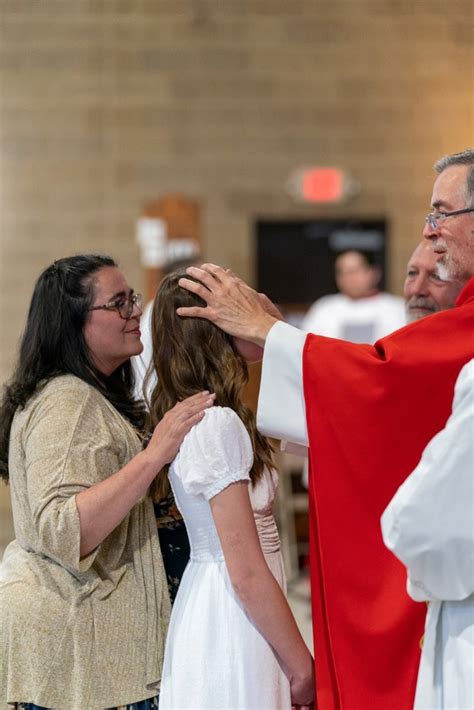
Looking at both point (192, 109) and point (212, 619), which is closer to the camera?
point (212, 619)

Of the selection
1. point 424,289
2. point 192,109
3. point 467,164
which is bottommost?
point 424,289

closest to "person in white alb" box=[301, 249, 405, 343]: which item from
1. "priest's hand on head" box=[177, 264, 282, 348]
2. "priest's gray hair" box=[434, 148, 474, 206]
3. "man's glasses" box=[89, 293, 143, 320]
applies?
"priest's gray hair" box=[434, 148, 474, 206]

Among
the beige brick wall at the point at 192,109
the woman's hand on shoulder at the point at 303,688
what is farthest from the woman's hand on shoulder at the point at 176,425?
the beige brick wall at the point at 192,109

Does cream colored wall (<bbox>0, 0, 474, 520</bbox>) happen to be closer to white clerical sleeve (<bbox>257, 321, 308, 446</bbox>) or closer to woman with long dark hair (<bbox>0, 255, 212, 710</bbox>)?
woman with long dark hair (<bbox>0, 255, 212, 710</bbox>)

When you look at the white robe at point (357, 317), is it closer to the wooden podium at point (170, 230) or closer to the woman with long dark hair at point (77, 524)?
the wooden podium at point (170, 230)

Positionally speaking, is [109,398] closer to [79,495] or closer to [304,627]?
[79,495]

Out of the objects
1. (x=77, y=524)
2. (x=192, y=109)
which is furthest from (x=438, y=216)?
(x=192, y=109)

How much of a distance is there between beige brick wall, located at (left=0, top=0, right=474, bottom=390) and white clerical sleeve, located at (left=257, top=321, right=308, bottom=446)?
257 inches

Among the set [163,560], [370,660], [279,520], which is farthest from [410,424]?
[279,520]

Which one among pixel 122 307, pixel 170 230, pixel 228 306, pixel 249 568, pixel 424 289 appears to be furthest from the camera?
pixel 170 230

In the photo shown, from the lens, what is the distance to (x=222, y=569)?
206 centimetres

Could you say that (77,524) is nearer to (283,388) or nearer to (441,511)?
(283,388)

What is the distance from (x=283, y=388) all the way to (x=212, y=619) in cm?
48

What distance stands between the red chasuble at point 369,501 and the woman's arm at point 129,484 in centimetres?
26
